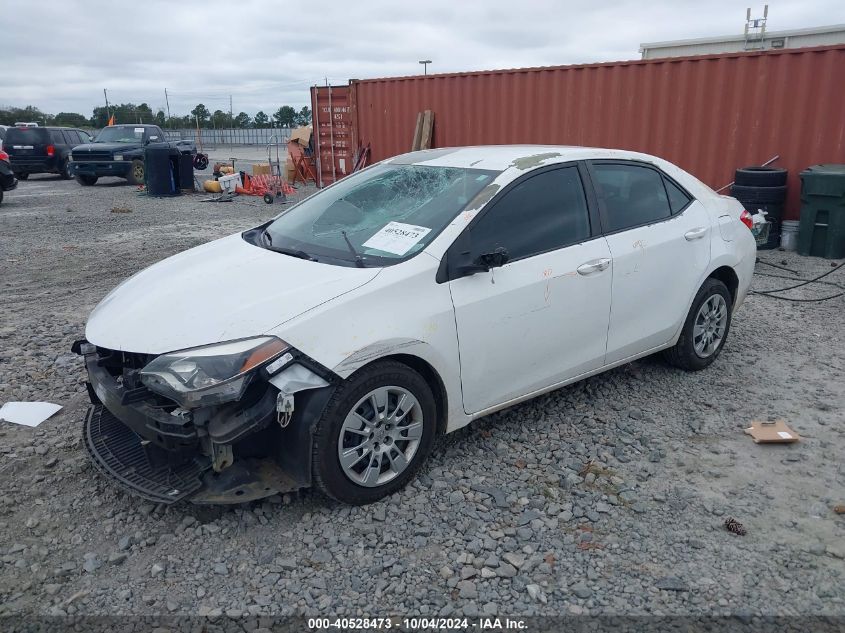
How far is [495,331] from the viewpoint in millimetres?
3568

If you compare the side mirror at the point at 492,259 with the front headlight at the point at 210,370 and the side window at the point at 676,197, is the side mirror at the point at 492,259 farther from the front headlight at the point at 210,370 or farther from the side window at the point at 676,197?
the side window at the point at 676,197

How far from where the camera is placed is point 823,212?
8758mm

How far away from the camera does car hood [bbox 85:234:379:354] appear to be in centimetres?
306

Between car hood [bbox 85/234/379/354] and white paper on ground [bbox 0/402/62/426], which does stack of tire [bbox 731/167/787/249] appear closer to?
car hood [bbox 85/234/379/354]

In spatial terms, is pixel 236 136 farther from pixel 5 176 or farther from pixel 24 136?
pixel 5 176

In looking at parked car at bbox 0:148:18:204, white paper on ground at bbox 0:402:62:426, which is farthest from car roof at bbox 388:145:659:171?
parked car at bbox 0:148:18:204

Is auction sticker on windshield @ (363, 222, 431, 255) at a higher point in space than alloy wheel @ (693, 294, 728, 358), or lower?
higher

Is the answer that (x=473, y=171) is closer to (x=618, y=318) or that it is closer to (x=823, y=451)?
(x=618, y=318)

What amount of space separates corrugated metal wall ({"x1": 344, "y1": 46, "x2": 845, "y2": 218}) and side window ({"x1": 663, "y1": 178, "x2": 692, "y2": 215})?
5779 millimetres

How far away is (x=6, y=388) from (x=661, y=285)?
14.5ft

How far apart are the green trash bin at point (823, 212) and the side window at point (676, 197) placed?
16.2ft

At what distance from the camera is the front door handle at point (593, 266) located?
155 inches

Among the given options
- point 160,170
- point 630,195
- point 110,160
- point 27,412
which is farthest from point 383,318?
point 110,160

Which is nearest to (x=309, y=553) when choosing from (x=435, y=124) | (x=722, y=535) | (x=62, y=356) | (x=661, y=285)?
(x=722, y=535)
